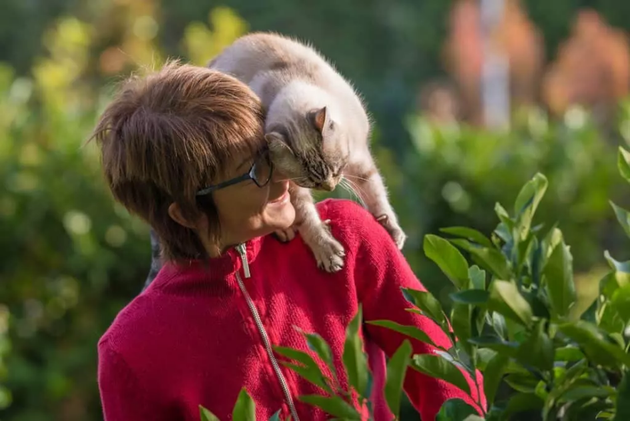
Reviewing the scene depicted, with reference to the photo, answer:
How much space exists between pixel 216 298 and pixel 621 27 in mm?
21222

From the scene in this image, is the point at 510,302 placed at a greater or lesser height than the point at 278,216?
greater

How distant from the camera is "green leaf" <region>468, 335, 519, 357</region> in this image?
39.5 inches

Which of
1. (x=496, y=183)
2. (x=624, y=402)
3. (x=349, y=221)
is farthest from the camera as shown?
(x=496, y=183)

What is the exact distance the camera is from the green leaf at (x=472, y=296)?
39.8 inches

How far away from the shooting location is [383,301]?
1.75 m

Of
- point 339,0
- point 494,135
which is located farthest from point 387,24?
point 494,135

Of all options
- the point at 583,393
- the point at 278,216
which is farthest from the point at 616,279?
the point at 278,216

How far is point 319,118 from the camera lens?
2043 mm

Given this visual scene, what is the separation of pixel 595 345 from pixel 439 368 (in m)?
0.21

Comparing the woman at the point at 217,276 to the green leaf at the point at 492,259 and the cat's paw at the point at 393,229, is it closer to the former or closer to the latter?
the cat's paw at the point at 393,229

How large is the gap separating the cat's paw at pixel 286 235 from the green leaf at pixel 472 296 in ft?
2.71

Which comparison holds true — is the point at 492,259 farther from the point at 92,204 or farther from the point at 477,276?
the point at 92,204

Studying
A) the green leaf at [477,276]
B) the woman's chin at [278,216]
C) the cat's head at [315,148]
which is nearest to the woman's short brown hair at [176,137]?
the woman's chin at [278,216]

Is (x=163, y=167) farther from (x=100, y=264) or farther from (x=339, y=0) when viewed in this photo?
(x=339, y=0)
